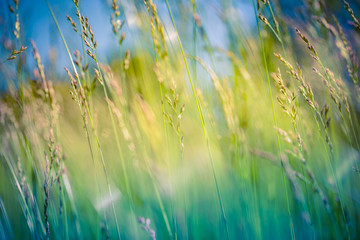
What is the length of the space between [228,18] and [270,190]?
878 mm

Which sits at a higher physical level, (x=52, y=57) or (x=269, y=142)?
(x=52, y=57)

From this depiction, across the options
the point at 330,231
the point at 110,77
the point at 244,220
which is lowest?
the point at 330,231

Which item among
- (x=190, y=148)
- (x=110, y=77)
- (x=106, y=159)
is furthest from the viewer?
(x=190, y=148)

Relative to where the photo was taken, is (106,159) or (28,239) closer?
(28,239)

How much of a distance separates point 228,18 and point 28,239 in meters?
1.49

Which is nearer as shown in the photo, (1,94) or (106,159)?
(1,94)

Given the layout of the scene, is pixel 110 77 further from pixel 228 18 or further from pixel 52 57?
pixel 228 18

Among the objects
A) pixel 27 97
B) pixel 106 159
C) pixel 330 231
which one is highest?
pixel 27 97

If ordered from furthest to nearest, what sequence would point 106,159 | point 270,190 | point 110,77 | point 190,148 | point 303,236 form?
1. point 190,148
2. point 106,159
3. point 270,190
4. point 303,236
5. point 110,77

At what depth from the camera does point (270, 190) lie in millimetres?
985

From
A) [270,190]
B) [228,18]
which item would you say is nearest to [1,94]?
[228,18]

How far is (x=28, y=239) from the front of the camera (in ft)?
3.27

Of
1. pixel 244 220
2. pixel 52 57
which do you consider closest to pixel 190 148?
pixel 244 220

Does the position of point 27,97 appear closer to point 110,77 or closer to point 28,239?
point 110,77
